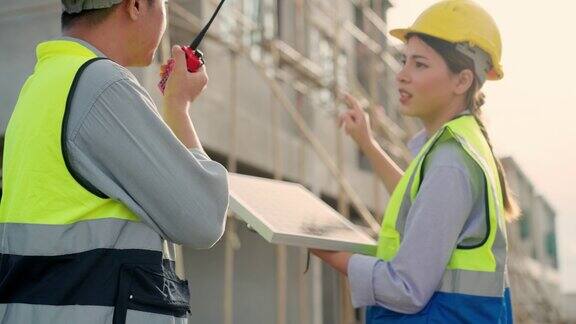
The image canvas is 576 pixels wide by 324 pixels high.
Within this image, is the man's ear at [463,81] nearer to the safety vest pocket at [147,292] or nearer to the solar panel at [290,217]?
the solar panel at [290,217]

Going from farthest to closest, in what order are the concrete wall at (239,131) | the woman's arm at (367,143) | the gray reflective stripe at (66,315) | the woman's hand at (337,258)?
1. the concrete wall at (239,131)
2. the woman's arm at (367,143)
3. the woman's hand at (337,258)
4. the gray reflective stripe at (66,315)

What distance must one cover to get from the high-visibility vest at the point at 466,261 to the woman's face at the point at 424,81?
190 millimetres

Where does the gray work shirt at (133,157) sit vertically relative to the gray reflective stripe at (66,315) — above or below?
Result: above

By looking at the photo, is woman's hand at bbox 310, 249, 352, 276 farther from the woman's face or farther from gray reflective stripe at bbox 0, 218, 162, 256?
gray reflective stripe at bbox 0, 218, 162, 256

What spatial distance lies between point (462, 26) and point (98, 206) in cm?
140

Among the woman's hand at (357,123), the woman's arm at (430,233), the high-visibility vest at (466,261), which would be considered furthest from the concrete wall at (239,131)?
the woman's arm at (430,233)

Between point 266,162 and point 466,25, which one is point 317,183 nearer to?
point 266,162

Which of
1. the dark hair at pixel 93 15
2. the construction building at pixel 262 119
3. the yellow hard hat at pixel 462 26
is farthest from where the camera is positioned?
the construction building at pixel 262 119

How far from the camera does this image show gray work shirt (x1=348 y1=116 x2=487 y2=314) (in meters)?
2.10

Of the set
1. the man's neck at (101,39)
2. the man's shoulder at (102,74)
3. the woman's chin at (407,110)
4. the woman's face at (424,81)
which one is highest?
the man's neck at (101,39)

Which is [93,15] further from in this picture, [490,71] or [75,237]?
[490,71]

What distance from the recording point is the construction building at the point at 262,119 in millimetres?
5039

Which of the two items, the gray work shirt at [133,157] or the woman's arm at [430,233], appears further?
the woman's arm at [430,233]

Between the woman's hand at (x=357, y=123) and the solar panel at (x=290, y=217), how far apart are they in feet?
0.97
